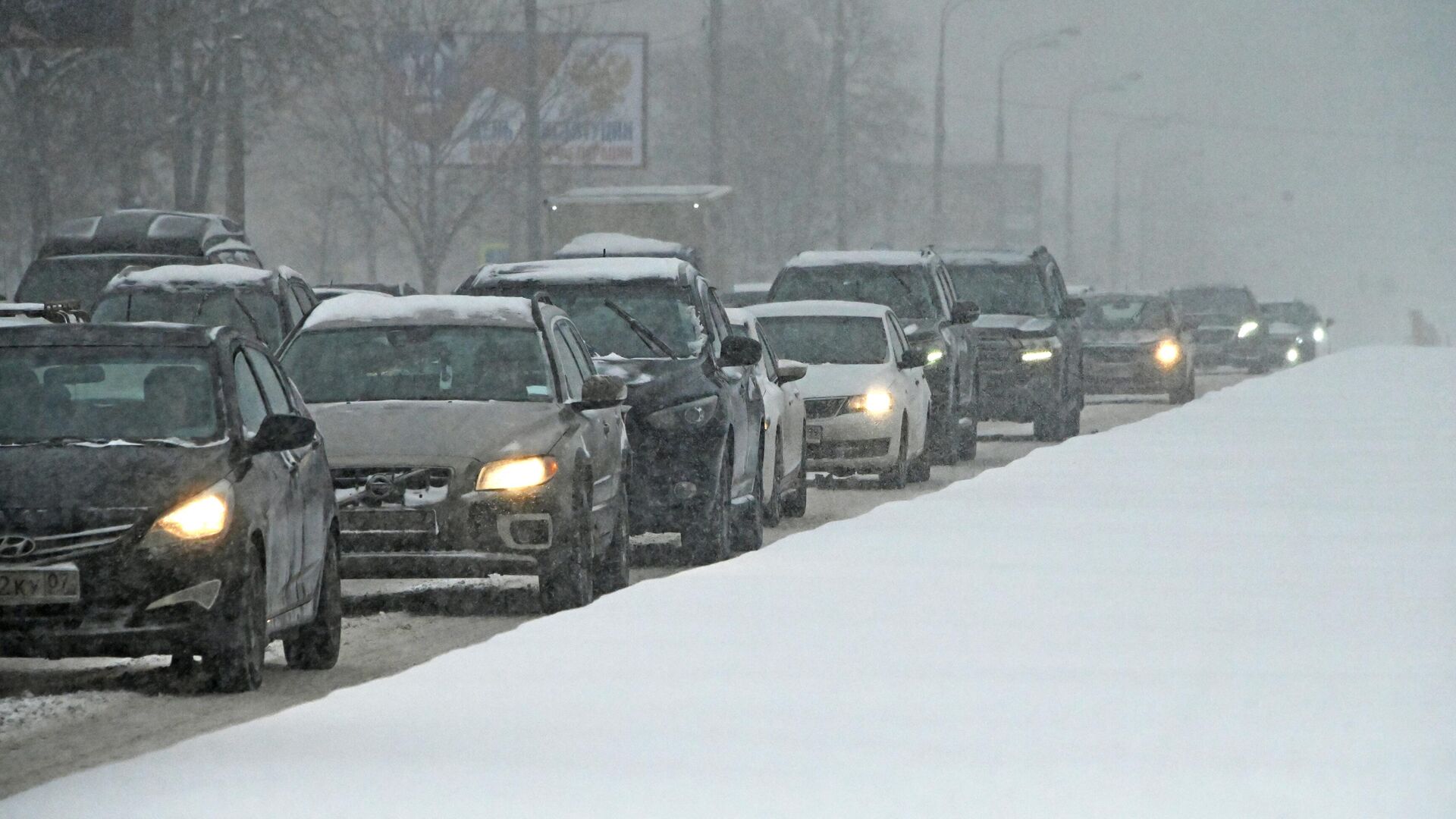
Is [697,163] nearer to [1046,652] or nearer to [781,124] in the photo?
[781,124]

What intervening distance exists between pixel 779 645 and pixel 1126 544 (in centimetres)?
486

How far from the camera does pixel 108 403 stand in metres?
11.5

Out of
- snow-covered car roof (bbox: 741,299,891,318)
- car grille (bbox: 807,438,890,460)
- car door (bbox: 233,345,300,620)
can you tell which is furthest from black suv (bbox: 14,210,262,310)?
car door (bbox: 233,345,300,620)

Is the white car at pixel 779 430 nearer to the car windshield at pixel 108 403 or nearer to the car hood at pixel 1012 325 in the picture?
the car windshield at pixel 108 403

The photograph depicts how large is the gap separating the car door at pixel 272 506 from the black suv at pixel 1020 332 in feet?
59.2

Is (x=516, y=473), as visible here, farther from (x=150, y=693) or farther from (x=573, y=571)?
(x=150, y=693)

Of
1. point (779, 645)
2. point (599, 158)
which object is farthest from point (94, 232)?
point (599, 158)

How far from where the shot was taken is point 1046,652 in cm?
955

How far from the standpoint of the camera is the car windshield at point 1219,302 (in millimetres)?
57094

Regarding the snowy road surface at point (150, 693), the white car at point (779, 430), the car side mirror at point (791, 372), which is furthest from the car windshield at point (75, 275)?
the snowy road surface at point (150, 693)

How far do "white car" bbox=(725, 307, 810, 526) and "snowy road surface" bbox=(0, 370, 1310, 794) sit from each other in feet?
10.6

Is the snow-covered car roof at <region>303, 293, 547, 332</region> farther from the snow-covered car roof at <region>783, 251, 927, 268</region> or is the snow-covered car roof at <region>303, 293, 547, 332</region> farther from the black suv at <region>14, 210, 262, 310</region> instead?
the black suv at <region>14, 210, 262, 310</region>

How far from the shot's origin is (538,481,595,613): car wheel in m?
13.3

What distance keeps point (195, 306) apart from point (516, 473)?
883 centimetres
